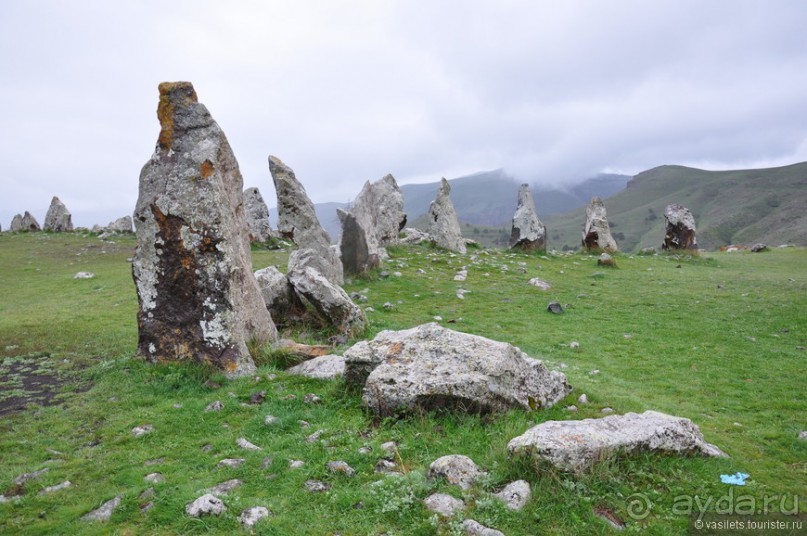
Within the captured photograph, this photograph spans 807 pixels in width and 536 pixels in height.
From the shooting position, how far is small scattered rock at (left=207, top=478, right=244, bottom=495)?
5981mm

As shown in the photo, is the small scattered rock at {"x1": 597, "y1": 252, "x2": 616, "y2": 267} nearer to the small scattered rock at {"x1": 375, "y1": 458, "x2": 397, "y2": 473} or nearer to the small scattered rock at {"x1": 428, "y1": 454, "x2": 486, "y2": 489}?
the small scattered rock at {"x1": 428, "y1": 454, "x2": 486, "y2": 489}

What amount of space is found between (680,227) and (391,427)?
115 feet

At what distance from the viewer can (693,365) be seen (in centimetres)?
1250

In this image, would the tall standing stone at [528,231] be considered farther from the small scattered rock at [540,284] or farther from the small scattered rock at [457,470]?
the small scattered rock at [457,470]

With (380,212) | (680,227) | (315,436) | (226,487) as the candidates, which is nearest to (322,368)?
(315,436)

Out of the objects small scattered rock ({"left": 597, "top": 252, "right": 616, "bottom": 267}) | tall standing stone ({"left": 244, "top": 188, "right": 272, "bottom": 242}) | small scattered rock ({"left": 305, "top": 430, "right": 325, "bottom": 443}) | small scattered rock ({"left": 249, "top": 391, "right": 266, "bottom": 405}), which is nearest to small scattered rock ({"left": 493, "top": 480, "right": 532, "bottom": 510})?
small scattered rock ({"left": 305, "top": 430, "right": 325, "bottom": 443})

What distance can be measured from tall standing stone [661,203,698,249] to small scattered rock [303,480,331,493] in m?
35.8

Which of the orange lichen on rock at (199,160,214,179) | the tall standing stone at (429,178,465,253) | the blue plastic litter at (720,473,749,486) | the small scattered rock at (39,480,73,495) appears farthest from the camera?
the tall standing stone at (429,178,465,253)

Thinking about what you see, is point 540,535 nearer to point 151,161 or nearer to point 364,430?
point 364,430

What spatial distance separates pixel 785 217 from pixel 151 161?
625 ft

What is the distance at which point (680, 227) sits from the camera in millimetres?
35750

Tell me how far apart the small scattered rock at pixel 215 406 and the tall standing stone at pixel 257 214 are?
94.0ft

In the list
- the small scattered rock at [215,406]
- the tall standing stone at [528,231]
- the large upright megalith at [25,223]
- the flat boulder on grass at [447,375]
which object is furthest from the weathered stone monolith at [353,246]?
the large upright megalith at [25,223]

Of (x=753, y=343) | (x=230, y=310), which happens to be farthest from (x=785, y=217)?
(x=230, y=310)
